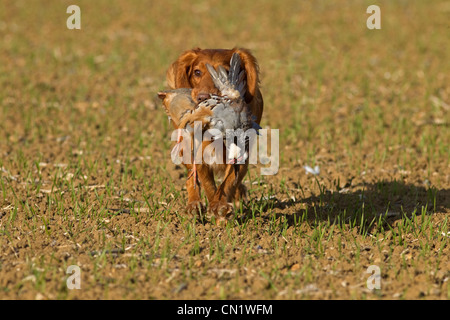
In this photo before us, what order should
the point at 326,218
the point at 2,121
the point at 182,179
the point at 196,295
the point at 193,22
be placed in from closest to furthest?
Result: the point at 196,295 → the point at 326,218 → the point at 182,179 → the point at 2,121 → the point at 193,22

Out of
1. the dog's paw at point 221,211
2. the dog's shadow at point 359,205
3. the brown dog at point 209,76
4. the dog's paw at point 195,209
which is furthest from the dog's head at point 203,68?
the dog's shadow at point 359,205

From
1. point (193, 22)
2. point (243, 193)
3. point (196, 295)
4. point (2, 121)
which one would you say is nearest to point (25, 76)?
point (2, 121)

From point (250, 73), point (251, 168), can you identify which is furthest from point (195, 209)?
point (251, 168)

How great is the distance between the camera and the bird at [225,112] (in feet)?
14.3

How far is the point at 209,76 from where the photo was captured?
15.7 ft

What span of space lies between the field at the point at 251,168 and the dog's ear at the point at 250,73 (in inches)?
38.7

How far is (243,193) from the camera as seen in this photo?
5543mm

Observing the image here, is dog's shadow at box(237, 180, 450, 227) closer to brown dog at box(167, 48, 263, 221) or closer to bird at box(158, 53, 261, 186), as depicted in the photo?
brown dog at box(167, 48, 263, 221)

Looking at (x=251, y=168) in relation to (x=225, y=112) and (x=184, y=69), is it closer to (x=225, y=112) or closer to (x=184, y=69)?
(x=184, y=69)

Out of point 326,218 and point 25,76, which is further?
point 25,76

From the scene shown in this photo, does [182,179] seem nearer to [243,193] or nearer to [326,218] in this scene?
[243,193]

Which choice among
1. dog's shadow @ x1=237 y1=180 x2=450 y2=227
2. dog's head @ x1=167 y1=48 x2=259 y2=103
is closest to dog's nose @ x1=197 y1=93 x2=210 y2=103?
dog's head @ x1=167 y1=48 x2=259 y2=103

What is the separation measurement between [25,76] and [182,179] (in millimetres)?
4153

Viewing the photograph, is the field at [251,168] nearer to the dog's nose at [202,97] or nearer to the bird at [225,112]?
the bird at [225,112]
